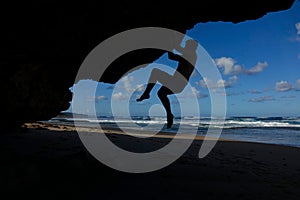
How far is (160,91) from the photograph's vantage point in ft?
14.6

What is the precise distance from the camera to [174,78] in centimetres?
448

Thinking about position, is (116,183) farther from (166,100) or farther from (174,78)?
(174,78)

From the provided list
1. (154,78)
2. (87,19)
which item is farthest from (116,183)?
(87,19)

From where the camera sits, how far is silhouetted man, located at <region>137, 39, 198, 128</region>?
4320 millimetres

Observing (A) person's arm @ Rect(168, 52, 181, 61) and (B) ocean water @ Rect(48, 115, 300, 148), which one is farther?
(B) ocean water @ Rect(48, 115, 300, 148)

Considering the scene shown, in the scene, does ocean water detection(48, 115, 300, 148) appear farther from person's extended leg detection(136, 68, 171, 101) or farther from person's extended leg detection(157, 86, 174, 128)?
person's extended leg detection(157, 86, 174, 128)

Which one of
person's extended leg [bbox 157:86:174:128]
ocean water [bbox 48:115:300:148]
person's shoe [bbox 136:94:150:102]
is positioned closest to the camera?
person's extended leg [bbox 157:86:174:128]

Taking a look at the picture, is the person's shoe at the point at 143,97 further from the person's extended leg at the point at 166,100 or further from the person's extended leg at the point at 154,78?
the person's extended leg at the point at 166,100

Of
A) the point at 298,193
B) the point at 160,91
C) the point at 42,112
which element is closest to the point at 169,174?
the point at 160,91

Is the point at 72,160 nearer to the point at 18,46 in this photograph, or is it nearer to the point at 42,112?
the point at 18,46

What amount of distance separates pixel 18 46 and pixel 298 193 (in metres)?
6.05

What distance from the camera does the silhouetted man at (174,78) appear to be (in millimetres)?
4320

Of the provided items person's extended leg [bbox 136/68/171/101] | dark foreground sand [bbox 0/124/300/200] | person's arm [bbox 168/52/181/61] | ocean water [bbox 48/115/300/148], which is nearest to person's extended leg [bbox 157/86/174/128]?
person's extended leg [bbox 136/68/171/101]

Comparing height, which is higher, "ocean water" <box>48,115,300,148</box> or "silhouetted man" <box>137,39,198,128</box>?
"silhouetted man" <box>137,39,198,128</box>
